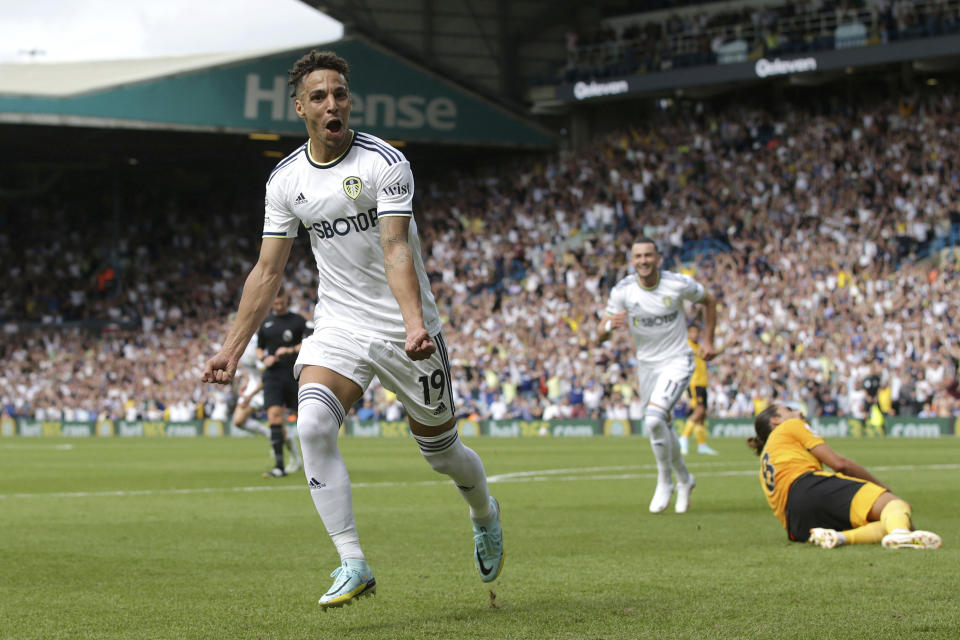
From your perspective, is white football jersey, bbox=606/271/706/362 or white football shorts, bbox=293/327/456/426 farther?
white football jersey, bbox=606/271/706/362

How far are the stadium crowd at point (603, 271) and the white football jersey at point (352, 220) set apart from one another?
2579 centimetres

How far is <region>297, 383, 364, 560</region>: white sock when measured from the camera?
6.18 m

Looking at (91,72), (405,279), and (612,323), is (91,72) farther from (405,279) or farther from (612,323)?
(405,279)

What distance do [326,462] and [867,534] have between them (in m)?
4.43

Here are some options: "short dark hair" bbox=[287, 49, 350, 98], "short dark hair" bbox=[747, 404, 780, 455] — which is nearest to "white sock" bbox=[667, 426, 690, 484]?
"short dark hair" bbox=[747, 404, 780, 455]

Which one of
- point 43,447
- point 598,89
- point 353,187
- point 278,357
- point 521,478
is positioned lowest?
point 43,447

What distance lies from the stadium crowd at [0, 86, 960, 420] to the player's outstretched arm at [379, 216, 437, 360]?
26028 millimetres

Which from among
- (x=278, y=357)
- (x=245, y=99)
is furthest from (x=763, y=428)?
(x=245, y=99)

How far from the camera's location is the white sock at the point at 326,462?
20.3ft

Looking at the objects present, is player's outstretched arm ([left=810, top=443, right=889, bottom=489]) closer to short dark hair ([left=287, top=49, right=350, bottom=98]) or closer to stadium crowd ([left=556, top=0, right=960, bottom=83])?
short dark hair ([left=287, top=49, right=350, bottom=98])

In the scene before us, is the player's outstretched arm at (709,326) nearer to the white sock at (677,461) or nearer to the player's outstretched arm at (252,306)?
the white sock at (677,461)

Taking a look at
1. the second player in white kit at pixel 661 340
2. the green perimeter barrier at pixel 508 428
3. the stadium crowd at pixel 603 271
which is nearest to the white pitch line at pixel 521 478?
the second player in white kit at pixel 661 340

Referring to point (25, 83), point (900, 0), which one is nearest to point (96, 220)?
point (25, 83)

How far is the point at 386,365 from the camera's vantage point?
6.55m
